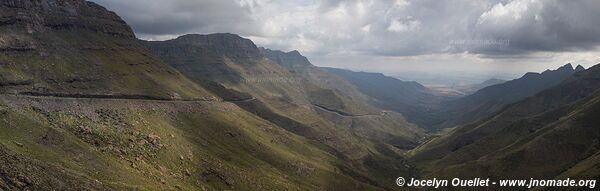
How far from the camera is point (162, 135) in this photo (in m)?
199

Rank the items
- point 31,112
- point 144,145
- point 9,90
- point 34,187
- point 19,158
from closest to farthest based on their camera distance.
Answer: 1. point 34,187
2. point 19,158
3. point 31,112
4. point 144,145
5. point 9,90

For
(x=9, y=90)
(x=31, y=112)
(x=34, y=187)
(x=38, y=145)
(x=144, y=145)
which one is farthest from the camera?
(x=9, y=90)

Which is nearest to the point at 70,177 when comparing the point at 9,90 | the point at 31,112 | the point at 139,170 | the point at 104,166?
the point at 104,166

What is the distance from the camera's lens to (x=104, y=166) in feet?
452

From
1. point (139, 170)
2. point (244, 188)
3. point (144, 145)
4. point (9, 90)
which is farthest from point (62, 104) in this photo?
point (244, 188)

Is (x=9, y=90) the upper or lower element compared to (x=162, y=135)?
upper

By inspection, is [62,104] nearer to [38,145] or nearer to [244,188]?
[38,145]

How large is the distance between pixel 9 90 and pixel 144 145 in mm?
60671

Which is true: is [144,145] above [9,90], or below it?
below

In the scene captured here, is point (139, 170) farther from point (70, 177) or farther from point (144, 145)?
point (70, 177)

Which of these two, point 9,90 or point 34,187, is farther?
point 9,90

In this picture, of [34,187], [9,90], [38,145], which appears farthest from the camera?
[9,90]

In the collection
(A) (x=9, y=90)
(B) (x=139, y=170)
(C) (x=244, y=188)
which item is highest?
(A) (x=9, y=90)

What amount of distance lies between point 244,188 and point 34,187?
103265mm
